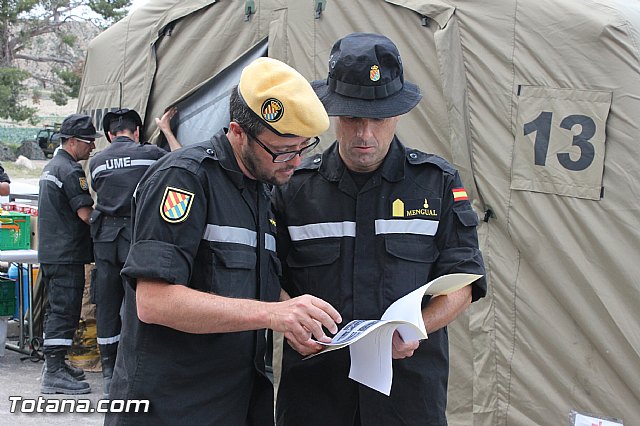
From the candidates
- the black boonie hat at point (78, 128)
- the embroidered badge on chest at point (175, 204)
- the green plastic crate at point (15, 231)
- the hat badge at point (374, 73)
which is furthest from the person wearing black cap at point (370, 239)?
the green plastic crate at point (15, 231)

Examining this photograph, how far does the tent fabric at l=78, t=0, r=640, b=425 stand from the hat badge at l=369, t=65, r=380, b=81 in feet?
6.16

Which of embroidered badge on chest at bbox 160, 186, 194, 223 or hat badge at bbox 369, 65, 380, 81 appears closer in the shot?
embroidered badge on chest at bbox 160, 186, 194, 223

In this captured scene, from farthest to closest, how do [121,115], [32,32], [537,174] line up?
1. [32,32]
2. [121,115]
3. [537,174]

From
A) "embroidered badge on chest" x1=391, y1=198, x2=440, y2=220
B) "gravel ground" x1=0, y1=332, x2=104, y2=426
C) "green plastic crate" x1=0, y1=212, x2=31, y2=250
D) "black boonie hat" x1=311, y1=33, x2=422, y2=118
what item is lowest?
"gravel ground" x1=0, y1=332, x2=104, y2=426

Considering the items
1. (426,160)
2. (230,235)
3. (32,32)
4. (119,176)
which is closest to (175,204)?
(230,235)

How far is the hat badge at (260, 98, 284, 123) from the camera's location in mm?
1963

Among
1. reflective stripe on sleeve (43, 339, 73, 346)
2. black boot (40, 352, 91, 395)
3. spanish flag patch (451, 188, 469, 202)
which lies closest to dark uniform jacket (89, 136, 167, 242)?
reflective stripe on sleeve (43, 339, 73, 346)

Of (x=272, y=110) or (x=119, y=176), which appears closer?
(x=272, y=110)

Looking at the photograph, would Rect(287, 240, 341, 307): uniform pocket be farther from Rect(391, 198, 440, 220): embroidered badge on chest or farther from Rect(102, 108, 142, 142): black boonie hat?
Rect(102, 108, 142, 142): black boonie hat

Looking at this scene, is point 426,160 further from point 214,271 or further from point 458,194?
point 214,271

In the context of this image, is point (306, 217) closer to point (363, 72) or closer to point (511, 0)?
point (363, 72)

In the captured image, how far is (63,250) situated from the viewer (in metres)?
5.78

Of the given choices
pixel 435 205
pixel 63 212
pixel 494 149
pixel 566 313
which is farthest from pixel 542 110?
pixel 63 212

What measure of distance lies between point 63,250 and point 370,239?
3.87 metres
